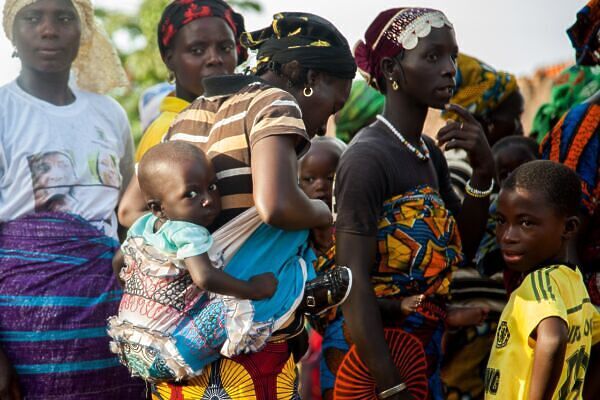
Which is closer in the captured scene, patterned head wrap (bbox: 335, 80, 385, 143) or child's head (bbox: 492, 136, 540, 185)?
child's head (bbox: 492, 136, 540, 185)

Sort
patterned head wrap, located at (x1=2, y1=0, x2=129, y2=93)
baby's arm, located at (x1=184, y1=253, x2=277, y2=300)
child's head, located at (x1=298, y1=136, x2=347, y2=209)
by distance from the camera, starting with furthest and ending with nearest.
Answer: child's head, located at (x1=298, y1=136, x2=347, y2=209)
patterned head wrap, located at (x1=2, y1=0, x2=129, y2=93)
baby's arm, located at (x1=184, y1=253, x2=277, y2=300)

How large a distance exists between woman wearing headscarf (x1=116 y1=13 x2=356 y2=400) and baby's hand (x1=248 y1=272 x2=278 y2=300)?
0.06 meters

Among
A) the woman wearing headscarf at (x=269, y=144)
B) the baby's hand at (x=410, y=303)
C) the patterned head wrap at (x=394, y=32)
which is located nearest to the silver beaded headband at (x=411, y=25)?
the patterned head wrap at (x=394, y=32)

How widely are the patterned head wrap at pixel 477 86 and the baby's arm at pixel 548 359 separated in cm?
193

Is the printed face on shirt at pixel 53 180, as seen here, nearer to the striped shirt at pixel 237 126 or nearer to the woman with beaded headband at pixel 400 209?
the striped shirt at pixel 237 126

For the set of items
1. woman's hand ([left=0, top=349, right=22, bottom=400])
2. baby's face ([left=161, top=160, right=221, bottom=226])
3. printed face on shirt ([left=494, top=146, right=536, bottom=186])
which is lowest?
woman's hand ([left=0, top=349, right=22, bottom=400])

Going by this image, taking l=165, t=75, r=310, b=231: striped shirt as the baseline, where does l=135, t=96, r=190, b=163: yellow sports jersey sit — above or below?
below

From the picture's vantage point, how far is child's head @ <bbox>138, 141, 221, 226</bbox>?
243 cm

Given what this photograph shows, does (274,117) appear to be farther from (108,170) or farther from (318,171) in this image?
(318,171)

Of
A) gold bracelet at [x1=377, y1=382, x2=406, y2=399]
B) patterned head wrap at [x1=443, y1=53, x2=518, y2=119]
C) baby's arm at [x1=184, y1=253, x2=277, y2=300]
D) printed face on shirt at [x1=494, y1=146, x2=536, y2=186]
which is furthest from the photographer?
patterned head wrap at [x1=443, y1=53, x2=518, y2=119]

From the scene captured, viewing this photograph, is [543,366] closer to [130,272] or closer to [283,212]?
[283,212]

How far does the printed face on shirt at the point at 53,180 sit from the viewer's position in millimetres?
3303

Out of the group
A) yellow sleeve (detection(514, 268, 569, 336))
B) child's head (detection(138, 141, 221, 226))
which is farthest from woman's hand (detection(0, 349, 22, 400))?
yellow sleeve (detection(514, 268, 569, 336))

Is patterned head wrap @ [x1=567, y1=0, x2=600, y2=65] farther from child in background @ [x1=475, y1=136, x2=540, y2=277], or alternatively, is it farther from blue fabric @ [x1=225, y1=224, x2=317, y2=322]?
blue fabric @ [x1=225, y1=224, x2=317, y2=322]
